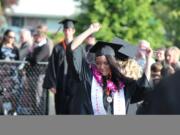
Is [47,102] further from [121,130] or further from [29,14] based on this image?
[29,14]

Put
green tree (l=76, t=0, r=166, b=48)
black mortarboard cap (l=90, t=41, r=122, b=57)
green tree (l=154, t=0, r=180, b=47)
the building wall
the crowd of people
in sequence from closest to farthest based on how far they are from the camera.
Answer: the crowd of people, black mortarboard cap (l=90, t=41, r=122, b=57), green tree (l=76, t=0, r=166, b=48), green tree (l=154, t=0, r=180, b=47), the building wall

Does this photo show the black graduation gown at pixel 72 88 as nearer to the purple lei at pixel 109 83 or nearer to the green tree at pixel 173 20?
the purple lei at pixel 109 83

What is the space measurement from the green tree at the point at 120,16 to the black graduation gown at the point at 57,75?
17739 millimetres

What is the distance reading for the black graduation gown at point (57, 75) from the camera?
11.1m

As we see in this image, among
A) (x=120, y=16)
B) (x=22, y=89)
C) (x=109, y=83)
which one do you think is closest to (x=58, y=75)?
(x=22, y=89)

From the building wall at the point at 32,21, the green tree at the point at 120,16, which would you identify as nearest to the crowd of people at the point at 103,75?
the green tree at the point at 120,16

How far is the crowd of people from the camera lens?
11.1 feet

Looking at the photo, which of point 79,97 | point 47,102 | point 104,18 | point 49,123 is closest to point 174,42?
point 104,18

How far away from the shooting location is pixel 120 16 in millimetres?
29938

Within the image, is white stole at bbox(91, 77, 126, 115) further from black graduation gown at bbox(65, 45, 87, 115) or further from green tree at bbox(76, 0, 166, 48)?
green tree at bbox(76, 0, 166, 48)

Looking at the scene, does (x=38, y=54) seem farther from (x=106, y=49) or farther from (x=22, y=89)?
(x=106, y=49)

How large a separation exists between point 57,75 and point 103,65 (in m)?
Result: 3.99

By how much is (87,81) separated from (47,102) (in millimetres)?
4712

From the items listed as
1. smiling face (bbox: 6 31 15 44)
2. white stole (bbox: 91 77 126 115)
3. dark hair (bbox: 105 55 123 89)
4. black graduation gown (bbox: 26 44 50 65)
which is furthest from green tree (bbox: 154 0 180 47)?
white stole (bbox: 91 77 126 115)
